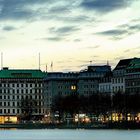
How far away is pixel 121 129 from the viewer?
194 m

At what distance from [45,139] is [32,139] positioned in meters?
2.51

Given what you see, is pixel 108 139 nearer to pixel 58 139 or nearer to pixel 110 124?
pixel 58 139

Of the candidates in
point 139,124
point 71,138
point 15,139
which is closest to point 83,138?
point 71,138

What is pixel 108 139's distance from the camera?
149750mm

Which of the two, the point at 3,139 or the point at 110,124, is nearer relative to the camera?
the point at 3,139

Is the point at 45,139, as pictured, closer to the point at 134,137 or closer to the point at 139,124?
the point at 134,137

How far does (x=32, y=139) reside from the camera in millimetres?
159250

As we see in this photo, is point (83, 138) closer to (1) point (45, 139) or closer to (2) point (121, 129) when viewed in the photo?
(1) point (45, 139)

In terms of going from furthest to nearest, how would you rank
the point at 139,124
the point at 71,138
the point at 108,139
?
the point at 139,124, the point at 71,138, the point at 108,139

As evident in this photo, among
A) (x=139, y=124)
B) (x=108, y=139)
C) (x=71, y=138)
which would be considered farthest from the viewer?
(x=139, y=124)

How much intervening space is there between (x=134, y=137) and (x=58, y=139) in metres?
13.7

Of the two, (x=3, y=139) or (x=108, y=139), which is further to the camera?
(x=3, y=139)

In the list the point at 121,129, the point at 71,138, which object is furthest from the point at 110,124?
the point at 71,138

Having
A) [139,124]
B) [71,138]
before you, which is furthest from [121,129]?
[71,138]
